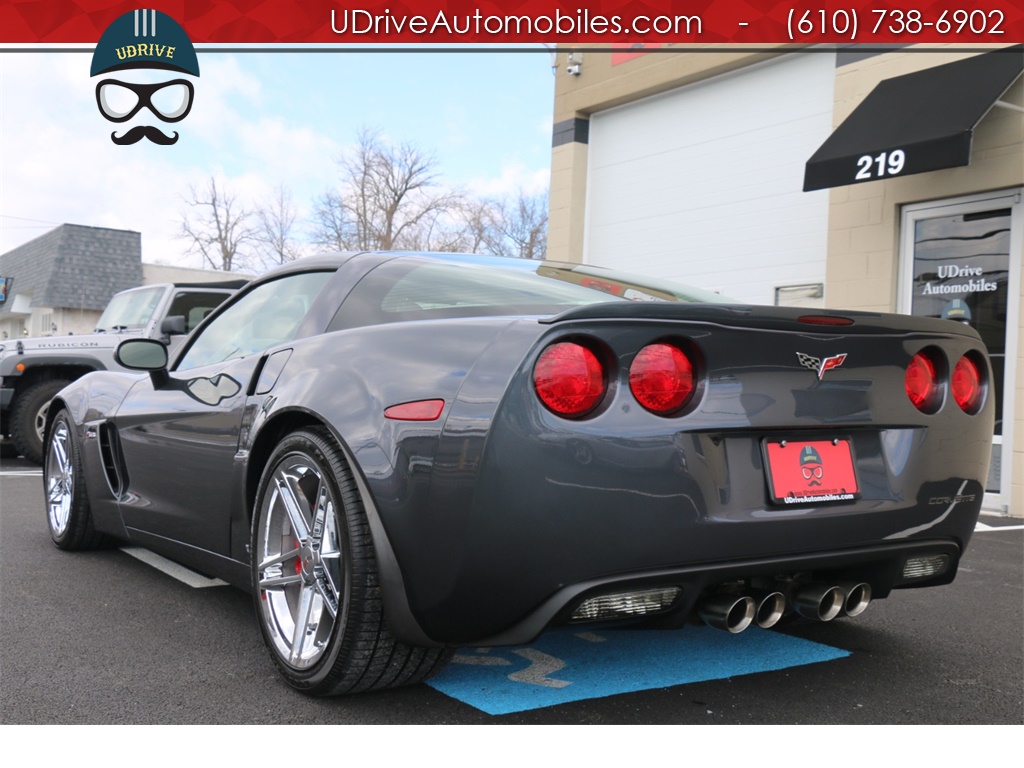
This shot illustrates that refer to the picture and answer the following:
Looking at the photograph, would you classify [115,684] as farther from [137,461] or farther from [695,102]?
[695,102]

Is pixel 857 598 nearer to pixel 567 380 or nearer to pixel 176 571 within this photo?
pixel 567 380

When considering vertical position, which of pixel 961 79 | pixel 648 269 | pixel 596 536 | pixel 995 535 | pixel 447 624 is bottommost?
pixel 995 535

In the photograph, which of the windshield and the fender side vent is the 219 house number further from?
the windshield

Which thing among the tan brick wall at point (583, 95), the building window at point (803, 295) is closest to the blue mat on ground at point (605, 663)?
the building window at point (803, 295)

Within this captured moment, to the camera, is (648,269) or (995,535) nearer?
(995,535)

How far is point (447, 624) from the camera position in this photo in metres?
2.28

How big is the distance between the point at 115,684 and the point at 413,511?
111cm
